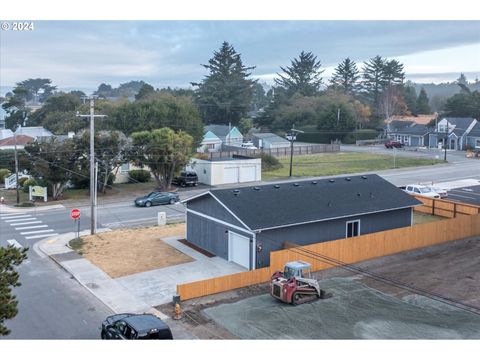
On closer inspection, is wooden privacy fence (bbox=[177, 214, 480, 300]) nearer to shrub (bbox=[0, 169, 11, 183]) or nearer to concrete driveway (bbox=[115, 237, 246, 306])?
concrete driveway (bbox=[115, 237, 246, 306])

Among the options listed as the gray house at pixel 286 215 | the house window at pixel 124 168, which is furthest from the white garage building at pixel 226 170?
the gray house at pixel 286 215

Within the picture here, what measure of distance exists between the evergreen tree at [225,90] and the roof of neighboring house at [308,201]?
81062 mm

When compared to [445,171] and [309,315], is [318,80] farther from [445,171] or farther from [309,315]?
[309,315]

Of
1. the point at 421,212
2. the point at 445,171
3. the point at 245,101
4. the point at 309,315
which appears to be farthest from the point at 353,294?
the point at 245,101

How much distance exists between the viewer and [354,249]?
28469 mm

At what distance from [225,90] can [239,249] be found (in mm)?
90207

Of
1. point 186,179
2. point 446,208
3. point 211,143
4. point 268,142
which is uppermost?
point 268,142

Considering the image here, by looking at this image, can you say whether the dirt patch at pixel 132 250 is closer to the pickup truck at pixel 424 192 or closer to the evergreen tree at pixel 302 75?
the pickup truck at pixel 424 192

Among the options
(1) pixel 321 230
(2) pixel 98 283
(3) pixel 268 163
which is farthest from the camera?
(3) pixel 268 163

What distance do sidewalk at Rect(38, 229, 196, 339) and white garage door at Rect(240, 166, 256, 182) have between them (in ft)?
83.9

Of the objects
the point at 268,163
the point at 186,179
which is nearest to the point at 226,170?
the point at 186,179

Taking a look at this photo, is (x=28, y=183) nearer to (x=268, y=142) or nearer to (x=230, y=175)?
(x=230, y=175)

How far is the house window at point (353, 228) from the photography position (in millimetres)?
30656

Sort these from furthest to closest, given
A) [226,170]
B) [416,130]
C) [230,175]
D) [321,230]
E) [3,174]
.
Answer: [416,130], [3,174], [230,175], [226,170], [321,230]
